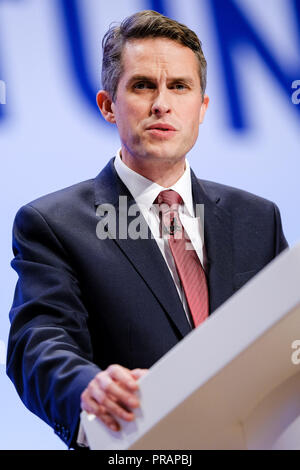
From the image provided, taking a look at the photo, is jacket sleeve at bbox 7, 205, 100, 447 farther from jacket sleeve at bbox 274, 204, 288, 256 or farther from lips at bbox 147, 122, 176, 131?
jacket sleeve at bbox 274, 204, 288, 256

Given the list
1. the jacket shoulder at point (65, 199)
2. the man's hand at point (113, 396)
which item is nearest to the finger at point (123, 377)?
the man's hand at point (113, 396)

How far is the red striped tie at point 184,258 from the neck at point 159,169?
56 mm

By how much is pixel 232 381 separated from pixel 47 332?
21.5 inches

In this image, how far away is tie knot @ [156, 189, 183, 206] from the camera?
161 cm

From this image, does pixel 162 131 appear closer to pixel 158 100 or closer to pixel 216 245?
pixel 158 100

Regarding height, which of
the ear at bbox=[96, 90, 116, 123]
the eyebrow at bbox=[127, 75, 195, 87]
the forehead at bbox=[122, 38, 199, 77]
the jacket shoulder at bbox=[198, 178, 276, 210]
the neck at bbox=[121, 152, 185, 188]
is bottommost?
the jacket shoulder at bbox=[198, 178, 276, 210]

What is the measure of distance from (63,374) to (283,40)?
1684 millimetres

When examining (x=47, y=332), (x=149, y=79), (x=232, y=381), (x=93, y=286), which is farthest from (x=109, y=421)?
Answer: (x=149, y=79)

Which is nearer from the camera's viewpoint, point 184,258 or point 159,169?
point 184,258

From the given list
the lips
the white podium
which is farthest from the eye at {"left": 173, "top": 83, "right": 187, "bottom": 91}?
the white podium

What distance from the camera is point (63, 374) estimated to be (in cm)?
110

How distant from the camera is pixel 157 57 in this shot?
162 centimetres

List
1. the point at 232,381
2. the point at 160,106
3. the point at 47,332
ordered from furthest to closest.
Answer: the point at 160,106
the point at 47,332
the point at 232,381

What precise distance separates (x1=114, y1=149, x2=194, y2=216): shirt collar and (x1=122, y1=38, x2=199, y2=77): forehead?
0.70 ft
